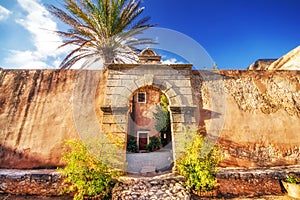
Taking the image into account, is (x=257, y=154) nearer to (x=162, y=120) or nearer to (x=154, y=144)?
(x=162, y=120)

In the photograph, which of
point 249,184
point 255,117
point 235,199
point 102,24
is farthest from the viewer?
point 102,24

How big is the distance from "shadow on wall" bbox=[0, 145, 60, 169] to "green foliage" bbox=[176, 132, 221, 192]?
12.6 ft

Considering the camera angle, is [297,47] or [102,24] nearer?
[102,24]

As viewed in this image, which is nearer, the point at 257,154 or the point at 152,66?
the point at 257,154

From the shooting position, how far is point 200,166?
13.0 feet

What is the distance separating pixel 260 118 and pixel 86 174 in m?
5.69

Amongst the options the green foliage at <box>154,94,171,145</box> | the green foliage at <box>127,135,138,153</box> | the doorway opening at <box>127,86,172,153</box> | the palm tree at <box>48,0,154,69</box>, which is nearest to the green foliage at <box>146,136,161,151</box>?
the doorway opening at <box>127,86,172,153</box>

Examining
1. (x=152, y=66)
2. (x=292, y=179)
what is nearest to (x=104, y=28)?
(x=152, y=66)

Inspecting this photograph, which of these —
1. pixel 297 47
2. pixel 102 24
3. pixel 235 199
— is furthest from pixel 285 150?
pixel 102 24

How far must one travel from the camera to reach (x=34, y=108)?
18.9 ft

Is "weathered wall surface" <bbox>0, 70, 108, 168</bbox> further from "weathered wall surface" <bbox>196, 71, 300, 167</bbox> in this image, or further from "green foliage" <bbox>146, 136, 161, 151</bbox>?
"green foliage" <bbox>146, 136, 161, 151</bbox>

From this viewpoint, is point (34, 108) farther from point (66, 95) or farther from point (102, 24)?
point (102, 24)

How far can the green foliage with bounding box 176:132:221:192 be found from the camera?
12.9ft

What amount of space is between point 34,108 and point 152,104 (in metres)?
8.04
